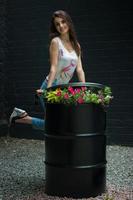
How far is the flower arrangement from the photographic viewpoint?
5.54 m

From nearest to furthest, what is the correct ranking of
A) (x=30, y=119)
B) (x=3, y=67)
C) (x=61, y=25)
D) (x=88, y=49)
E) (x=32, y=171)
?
(x=61, y=25)
(x=30, y=119)
(x=32, y=171)
(x=88, y=49)
(x=3, y=67)

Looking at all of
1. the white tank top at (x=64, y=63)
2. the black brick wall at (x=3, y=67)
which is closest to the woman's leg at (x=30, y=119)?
the white tank top at (x=64, y=63)

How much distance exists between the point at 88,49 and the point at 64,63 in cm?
265

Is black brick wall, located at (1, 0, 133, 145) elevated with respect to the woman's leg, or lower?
elevated

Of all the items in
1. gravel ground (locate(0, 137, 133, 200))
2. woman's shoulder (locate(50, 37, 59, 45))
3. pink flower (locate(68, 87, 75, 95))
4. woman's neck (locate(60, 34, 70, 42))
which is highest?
woman's neck (locate(60, 34, 70, 42))

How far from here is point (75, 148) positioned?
557cm

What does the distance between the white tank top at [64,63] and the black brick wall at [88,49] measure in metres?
2.38

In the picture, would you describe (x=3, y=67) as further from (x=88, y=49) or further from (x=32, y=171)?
(x=32, y=171)

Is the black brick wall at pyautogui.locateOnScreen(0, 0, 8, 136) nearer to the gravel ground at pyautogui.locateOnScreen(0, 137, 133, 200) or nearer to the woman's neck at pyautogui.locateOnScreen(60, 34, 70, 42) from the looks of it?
the gravel ground at pyautogui.locateOnScreen(0, 137, 133, 200)

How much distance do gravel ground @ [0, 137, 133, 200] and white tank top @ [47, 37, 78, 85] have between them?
1281 mm

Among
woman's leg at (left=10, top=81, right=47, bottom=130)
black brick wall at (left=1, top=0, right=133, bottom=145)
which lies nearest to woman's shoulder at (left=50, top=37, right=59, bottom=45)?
woman's leg at (left=10, top=81, right=47, bottom=130)

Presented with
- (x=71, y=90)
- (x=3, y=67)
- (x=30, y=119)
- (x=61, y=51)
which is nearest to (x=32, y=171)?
(x=30, y=119)

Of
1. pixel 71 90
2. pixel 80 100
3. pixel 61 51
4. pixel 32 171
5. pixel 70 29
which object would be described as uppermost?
pixel 70 29

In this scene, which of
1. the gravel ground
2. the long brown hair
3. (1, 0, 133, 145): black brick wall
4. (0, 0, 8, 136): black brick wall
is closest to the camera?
the gravel ground
